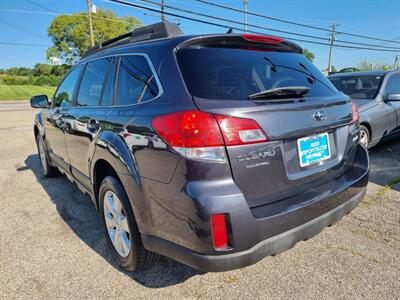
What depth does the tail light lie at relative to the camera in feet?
5.58

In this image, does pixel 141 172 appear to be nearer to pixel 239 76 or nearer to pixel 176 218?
pixel 176 218

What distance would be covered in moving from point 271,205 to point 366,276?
1141mm

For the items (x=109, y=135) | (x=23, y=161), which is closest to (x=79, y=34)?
(x=23, y=161)

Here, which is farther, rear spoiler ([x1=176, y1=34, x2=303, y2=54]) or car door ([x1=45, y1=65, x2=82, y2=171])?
car door ([x1=45, y1=65, x2=82, y2=171])

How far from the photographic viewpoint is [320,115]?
210cm

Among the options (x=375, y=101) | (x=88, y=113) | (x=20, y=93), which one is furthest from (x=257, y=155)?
(x=20, y=93)

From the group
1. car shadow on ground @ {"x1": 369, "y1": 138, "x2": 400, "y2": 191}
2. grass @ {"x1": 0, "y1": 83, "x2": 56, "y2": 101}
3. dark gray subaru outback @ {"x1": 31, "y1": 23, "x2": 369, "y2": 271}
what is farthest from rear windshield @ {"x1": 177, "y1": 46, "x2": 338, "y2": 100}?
grass @ {"x1": 0, "y1": 83, "x2": 56, "y2": 101}

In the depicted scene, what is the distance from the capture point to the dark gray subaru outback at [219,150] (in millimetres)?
1704

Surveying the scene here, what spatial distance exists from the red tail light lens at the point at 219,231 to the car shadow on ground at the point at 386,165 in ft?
10.8

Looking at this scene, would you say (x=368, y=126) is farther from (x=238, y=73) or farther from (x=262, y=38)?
(x=238, y=73)

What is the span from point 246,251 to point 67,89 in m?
3.20

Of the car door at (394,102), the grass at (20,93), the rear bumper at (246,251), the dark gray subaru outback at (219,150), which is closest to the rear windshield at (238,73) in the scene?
the dark gray subaru outback at (219,150)

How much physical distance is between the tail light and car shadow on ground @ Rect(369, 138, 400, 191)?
3228 mm

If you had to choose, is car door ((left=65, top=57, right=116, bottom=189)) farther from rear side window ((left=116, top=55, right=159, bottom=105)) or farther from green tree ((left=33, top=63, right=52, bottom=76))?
green tree ((left=33, top=63, right=52, bottom=76))
